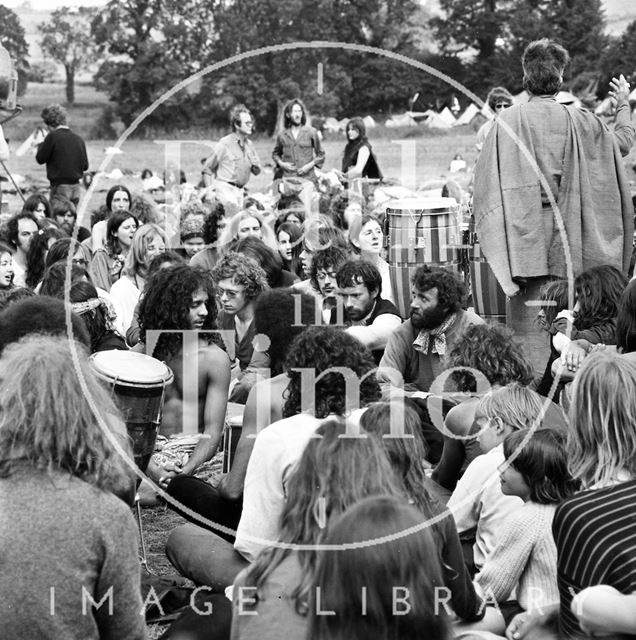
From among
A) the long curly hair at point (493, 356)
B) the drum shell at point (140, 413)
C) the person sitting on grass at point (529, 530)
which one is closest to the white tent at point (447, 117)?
the long curly hair at point (493, 356)

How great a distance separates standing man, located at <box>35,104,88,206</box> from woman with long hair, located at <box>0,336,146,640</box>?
10.3 meters

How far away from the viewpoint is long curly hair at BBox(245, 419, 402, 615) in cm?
286

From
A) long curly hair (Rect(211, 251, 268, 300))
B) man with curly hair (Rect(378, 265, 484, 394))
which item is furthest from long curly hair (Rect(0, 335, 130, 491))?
long curly hair (Rect(211, 251, 268, 300))

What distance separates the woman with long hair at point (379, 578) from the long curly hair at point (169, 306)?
3.07m

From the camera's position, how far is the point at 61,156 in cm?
1296

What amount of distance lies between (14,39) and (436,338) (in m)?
38.8

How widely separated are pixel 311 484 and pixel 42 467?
0.66m

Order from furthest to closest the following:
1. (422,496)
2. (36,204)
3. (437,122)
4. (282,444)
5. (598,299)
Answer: (437,122), (36,204), (598,299), (282,444), (422,496)

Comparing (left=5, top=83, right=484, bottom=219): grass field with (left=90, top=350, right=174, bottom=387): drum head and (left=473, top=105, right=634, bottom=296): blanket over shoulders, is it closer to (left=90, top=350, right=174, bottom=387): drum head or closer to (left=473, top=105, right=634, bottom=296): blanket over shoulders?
(left=473, top=105, right=634, bottom=296): blanket over shoulders

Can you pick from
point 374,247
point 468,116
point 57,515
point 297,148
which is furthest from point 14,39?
point 57,515

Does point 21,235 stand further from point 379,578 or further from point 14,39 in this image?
point 14,39

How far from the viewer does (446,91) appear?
39875 mm

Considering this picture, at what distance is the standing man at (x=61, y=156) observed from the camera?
12977 mm

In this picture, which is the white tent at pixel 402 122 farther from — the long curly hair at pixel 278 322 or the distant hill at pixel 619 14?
the long curly hair at pixel 278 322
